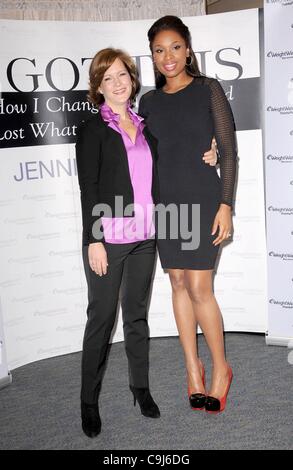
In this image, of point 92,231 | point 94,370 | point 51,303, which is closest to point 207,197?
point 92,231

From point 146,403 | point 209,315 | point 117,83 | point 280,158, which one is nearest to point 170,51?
point 117,83

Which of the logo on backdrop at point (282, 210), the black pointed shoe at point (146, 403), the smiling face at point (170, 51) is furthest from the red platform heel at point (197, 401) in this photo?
the smiling face at point (170, 51)

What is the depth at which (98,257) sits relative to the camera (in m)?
2.22

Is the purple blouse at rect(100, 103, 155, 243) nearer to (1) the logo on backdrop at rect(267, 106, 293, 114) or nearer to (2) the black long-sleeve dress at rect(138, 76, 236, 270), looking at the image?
(2) the black long-sleeve dress at rect(138, 76, 236, 270)

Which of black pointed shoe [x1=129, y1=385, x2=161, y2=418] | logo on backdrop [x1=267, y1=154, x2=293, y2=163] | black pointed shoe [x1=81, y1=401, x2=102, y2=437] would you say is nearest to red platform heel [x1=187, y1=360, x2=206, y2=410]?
black pointed shoe [x1=129, y1=385, x2=161, y2=418]

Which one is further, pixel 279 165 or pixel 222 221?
pixel 279 165

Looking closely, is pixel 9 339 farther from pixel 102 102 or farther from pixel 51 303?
pixel 102 102

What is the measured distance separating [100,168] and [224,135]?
593 mm

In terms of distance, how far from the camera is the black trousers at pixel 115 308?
2.28 meters

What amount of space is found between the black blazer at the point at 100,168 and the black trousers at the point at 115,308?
0.49ft

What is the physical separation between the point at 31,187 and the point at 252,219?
1.40 m

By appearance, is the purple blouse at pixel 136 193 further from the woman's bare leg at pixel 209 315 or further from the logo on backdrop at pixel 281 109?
the logo on backdrop at pixel 281 109

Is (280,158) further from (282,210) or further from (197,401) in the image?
(197,401)
